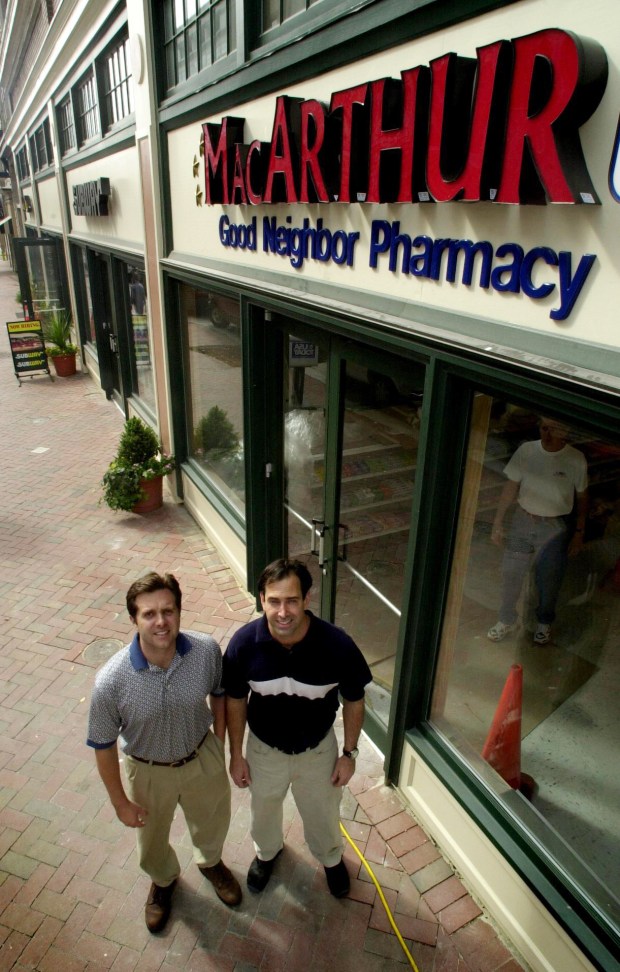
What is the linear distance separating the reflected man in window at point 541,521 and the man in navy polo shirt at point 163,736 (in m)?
1.81

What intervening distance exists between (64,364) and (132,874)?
42.0 feet

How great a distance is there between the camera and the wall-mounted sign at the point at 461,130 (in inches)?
73.0

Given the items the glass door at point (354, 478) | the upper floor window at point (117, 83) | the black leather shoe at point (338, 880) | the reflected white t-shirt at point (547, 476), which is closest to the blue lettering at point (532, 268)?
the reflected white t-shirt at point (547, 476)

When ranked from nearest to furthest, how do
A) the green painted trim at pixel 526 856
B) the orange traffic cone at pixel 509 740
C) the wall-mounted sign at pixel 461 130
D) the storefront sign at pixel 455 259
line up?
1. the wall-mounted sign at pixel 461 130
2. the storefront sign at pixel 455 259
3. the green painted trim at pixel 526 856
4. the orange traffic cone at pixel 509 740

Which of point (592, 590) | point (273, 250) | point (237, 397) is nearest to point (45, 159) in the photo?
point (237, 397)

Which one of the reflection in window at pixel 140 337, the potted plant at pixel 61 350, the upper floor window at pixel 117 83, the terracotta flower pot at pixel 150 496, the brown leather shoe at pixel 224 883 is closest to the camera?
the brown leather shoe at pixel 224 883

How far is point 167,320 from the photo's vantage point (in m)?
6.87

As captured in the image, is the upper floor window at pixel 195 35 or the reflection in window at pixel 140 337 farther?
the reflection in window at pixel 140 337

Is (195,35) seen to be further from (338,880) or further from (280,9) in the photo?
(338,880)

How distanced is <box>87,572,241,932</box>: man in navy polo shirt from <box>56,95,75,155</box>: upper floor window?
41.8 ft

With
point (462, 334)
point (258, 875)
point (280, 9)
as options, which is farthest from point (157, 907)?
point (280, 9)

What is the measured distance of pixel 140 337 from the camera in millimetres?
9656

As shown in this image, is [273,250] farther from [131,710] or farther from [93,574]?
[93,574]

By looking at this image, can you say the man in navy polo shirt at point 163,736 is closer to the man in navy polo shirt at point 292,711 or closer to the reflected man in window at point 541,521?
the man in navy polo shirt at point 292,711
